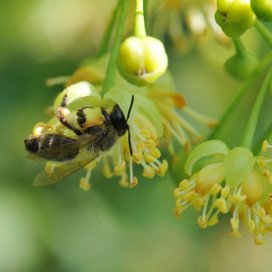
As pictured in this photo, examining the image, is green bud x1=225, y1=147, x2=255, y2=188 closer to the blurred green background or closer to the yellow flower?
the yellow flower

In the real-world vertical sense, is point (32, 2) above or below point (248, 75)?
below

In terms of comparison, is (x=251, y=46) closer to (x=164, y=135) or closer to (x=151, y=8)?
(x=151, y=8)

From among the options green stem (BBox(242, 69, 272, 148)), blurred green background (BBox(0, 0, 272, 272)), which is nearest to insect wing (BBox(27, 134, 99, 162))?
green stem (BBox(242, 69, 272, 148))

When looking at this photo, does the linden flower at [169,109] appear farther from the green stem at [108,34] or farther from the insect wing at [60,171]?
the insect wing at [60,171]

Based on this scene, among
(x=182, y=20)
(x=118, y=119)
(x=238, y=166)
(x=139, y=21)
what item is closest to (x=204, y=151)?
(x=238, y=166)

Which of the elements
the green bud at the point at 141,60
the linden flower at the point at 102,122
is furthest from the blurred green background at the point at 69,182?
the green bud at the point at 141,60

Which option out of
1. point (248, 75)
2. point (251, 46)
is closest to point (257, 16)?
point (248, 75)
